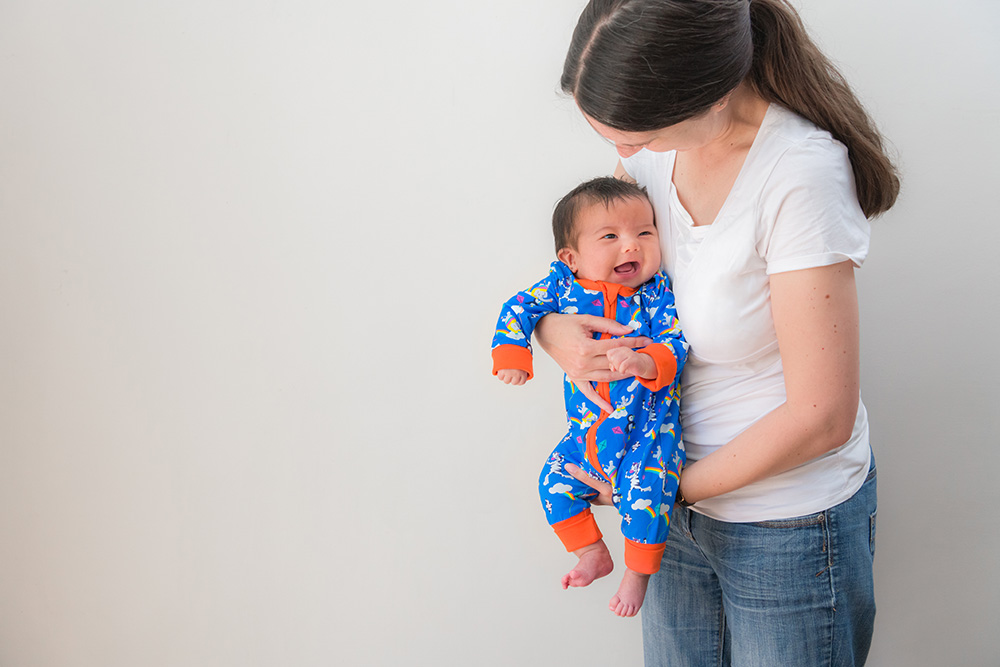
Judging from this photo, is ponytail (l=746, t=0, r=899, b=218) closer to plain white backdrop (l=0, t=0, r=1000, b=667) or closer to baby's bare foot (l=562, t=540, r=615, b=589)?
plain white backdrop (l=0, t=0, r=1000, b=667)

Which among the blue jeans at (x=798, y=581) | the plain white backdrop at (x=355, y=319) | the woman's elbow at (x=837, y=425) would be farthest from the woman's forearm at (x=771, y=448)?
the plain white backdrop at (x=355, y=319)

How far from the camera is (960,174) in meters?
1.64

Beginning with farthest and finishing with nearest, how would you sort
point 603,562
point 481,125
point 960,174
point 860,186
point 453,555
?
point 453,555 < point 481,125 < point 960,174 < point 603,562 < point 860,186

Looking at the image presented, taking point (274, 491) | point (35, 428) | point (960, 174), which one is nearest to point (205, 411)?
point (274, 491)

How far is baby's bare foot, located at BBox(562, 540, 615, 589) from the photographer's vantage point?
1.29 meters

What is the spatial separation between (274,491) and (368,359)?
1.41 ft

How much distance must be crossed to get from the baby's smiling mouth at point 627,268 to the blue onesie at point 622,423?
3 centimetres

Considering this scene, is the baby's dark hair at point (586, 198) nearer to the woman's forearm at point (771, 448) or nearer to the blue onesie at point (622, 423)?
the blue onesie at point (622, 423)

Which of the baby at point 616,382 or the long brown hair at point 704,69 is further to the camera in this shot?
the baby at point 616,382

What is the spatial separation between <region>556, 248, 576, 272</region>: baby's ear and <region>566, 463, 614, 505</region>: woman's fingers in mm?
374

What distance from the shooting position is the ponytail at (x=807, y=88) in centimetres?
105

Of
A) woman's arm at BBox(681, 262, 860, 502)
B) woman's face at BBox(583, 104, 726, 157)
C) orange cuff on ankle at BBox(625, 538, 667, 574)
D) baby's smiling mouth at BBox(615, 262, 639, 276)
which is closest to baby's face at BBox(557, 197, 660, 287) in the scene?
baby's smiling mouth at BBox(615, 262, 639, 276)

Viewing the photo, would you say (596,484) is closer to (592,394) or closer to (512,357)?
(592,394)

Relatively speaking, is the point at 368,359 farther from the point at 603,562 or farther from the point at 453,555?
A: the point at 603,562
